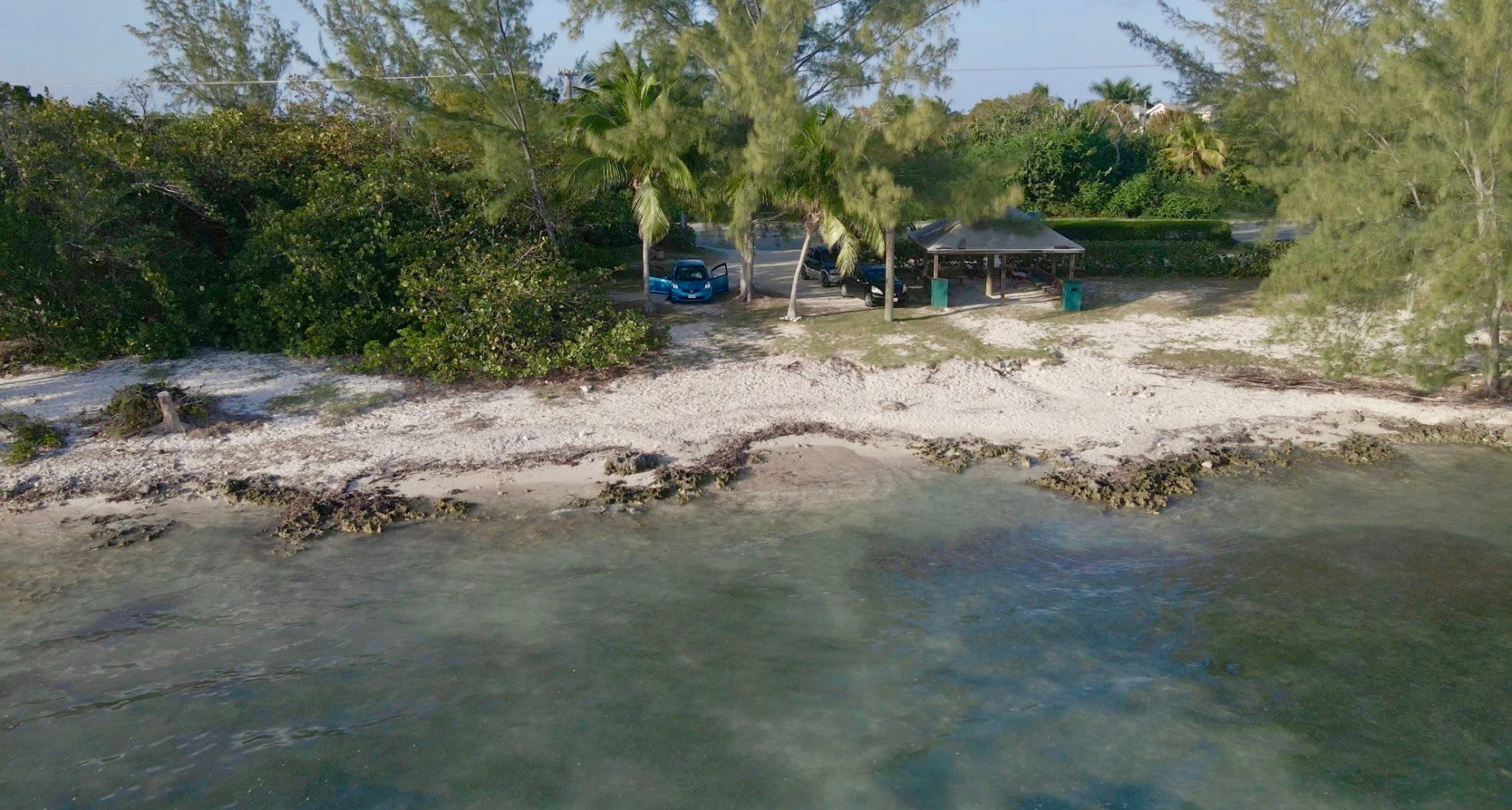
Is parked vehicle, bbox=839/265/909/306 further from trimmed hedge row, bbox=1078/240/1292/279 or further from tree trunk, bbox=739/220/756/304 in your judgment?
trimmed hedge row, bbox=1078/240/1292/279

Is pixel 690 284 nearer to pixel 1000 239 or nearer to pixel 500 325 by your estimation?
pixel 500 325

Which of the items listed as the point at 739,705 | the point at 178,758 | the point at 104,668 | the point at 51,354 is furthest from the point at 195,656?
the point at 51,354

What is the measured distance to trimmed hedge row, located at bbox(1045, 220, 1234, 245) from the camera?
33375 millimetres

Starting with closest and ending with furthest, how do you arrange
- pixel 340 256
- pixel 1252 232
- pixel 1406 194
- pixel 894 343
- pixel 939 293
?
pixel 1406 194 < pixel 340 256 < pixel 894 343 < pixel 939 293 < pixel 1252 232

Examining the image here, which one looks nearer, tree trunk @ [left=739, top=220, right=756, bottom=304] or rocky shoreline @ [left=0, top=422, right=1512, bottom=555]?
rocky shoreline @ [left=0, top=422, right=1512, bottom=555]

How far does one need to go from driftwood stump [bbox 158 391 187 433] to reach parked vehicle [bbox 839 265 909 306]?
16.4m

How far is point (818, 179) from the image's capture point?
22.6 m

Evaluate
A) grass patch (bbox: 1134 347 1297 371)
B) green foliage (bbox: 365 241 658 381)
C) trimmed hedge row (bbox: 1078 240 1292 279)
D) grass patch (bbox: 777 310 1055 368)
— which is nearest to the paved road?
trimmed hedge row (bbox: 1078 240 1292 279)

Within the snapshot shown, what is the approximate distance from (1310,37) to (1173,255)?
10124 mm

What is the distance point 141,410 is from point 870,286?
673 inches

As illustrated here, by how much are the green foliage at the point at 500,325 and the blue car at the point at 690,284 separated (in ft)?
14.8

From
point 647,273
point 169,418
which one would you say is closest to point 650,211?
point 647,273

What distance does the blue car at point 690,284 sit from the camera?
25906 mm

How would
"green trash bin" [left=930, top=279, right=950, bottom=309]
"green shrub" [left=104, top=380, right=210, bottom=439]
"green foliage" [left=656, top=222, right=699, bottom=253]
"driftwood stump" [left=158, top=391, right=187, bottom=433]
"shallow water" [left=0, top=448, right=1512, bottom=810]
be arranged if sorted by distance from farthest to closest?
1. "green foliage" [left=656, top=222, right=699, bottom=253]
2. "green trash bin" [left=930, top=279, right=950, bottom=309]
3. "driftwood stump" [left=158, top=391, right=187, bottom=433]
4. "green shrub" [left=104, top=380, right=210, bottom=439]
5. "shallow water" [left=0, top=448, right=1512, bottom=810]
